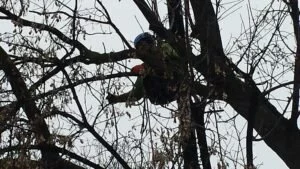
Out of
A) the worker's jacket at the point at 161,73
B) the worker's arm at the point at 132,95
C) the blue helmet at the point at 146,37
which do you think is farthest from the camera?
the worker's arm at the point at 132,95

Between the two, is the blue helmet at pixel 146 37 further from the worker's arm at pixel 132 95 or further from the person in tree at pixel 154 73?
the worker's arm at pixel 132 95

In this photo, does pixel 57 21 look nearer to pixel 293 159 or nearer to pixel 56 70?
pixel 56 70

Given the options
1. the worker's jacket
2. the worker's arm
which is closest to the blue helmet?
the worker's jacket

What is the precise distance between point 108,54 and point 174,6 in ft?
4.57

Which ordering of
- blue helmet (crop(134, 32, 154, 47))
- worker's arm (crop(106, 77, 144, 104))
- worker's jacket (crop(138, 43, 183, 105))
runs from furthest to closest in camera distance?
worker's arm (crop(106, 77, 144, 104)), blue helmet (crop(134, 32, 154, 47)), worker's jacket (crop(138, 43, 183, 105))

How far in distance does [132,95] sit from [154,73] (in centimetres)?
41

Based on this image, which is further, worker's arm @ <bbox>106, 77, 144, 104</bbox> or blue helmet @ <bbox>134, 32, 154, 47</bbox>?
worker's arm @ <bbox>106, 77, 144, 104</bbox>

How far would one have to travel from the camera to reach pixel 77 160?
7730 mm

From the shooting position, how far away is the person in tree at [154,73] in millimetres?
6461

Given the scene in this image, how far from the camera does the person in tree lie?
646 cm

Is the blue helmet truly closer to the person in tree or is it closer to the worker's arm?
the person in tree

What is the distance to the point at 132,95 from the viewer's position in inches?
280

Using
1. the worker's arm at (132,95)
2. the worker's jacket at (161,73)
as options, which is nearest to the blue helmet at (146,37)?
the worker's jacket at (161,73)

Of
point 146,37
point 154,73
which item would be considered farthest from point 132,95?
point 146,37
